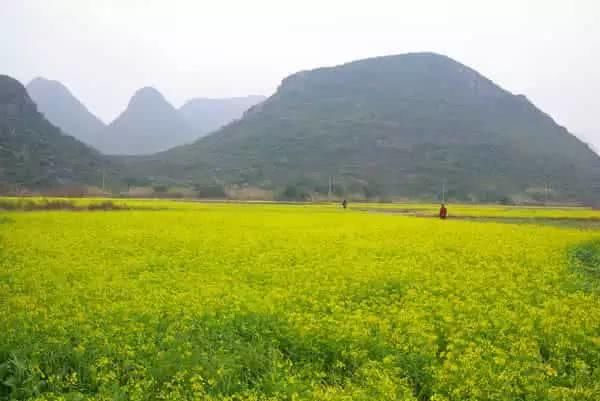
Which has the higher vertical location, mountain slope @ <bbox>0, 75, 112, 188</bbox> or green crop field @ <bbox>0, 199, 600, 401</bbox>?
mountain slope @ <bbox>0, 75, 112, 188</bbox>

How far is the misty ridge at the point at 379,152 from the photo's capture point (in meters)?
97.0

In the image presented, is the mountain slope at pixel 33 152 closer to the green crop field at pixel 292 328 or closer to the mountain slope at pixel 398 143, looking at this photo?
the mountain slope at pixel 398 143

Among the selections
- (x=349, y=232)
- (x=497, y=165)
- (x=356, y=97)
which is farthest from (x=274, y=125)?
(x=349, y=232)

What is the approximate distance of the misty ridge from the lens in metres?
97.0

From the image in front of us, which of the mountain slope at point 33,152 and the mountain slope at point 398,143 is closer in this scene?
the mountain slope at point 33,152

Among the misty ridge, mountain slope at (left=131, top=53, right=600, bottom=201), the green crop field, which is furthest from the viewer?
mountain slope at (left=131, top=53, right=600, bottom=201)

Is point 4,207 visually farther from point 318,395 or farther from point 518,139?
point 518,139

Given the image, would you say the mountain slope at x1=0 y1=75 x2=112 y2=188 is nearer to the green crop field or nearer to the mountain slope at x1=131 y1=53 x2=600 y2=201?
the mountain slope at x1=131 y1=53 x2=600 y2=201

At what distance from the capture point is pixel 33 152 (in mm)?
83812

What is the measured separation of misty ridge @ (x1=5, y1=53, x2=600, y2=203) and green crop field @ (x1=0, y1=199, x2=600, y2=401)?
71.5m

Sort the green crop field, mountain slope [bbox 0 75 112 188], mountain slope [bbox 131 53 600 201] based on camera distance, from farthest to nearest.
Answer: mountain slope [bbox 131 53 600 201] < mountain slope [bbox 0 75 112 188] < the green crop field

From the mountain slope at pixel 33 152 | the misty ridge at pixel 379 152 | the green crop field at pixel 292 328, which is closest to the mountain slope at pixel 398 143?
the misty ridge at pixel 379 152

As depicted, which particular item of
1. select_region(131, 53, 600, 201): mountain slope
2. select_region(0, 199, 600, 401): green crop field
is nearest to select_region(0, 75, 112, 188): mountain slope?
select_region(131, 53, 600, 201): mountain slope

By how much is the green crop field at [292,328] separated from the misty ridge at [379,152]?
71.5m
